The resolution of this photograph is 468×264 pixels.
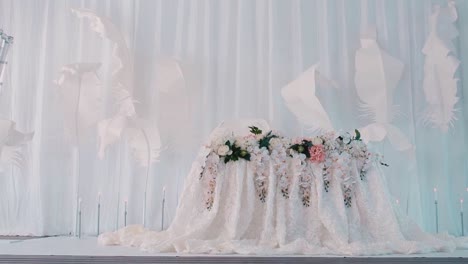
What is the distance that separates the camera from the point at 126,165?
6031 millimetres

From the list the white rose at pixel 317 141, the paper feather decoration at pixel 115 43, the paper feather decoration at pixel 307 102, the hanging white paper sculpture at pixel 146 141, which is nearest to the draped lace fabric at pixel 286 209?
the white rose at pixel 317 141

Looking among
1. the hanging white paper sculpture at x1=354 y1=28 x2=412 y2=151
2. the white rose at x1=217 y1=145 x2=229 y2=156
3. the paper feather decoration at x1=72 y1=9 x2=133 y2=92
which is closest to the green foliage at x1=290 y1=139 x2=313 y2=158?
the white rose at x1=217 y1=145 x2=229 y2=156

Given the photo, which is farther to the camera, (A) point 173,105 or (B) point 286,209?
(A) point 173,105

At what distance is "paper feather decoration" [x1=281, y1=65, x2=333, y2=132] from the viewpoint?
5.56 m

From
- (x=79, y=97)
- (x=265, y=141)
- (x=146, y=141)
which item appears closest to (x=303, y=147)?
(x=265, y=141)

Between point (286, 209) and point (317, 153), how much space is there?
45cm

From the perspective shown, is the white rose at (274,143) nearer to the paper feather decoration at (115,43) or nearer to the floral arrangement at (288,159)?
the floral arrangement at (288,159)

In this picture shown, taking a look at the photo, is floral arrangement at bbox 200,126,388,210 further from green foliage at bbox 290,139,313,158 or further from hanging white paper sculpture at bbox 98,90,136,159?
hanging white paper sculpture at bbox 98,90,136,159

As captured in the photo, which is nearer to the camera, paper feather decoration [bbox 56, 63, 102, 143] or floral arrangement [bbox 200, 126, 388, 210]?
floral arrangement [bbox 200, 126, 388, 210]

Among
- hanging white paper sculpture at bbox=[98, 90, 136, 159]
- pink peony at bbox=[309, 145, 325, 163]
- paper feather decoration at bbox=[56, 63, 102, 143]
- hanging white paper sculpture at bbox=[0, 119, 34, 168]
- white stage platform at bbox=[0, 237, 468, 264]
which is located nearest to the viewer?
white stage platform at bbox=[0, 237, 468, 264]

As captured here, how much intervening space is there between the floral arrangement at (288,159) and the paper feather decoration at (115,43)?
1919 mm

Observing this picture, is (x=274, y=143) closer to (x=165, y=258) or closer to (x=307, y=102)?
(x=165, y=258)

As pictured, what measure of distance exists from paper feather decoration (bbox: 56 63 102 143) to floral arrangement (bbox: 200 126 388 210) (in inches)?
78.2

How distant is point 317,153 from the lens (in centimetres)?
408
